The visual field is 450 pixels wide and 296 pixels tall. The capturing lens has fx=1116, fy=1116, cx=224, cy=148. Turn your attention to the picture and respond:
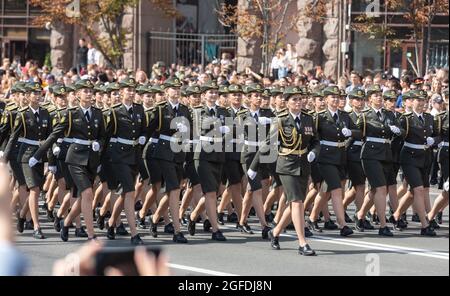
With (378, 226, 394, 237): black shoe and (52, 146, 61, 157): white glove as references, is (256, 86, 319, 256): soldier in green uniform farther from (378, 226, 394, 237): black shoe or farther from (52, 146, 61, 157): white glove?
(52, 146, 61, 157): white glove

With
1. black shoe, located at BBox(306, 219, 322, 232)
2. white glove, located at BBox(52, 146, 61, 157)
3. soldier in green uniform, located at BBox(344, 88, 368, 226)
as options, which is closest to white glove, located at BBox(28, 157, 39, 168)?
white glove, located at BBox(52, 146, 61, 157)

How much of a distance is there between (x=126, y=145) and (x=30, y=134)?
1.34 metres

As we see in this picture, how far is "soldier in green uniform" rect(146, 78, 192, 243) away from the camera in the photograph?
1230 cm

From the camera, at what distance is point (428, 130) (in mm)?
13242

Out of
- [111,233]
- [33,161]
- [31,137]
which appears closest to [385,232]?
[111,233]

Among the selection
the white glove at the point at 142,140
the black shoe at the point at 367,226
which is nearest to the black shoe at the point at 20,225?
the white glove at the point at 142,140

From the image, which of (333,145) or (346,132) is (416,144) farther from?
(333,145)

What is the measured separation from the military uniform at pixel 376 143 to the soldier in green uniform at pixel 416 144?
0.17 metres

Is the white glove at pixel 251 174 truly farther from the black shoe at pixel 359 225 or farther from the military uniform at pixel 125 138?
the black shoe at pixel 359 225

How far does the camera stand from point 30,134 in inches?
507

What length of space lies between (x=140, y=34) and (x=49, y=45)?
14.1 ft

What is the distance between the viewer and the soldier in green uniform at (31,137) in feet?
41.3
